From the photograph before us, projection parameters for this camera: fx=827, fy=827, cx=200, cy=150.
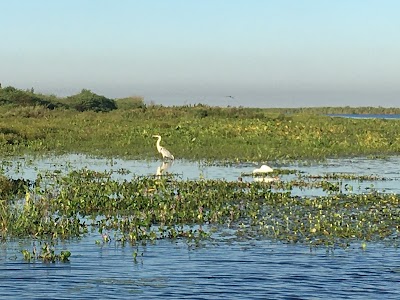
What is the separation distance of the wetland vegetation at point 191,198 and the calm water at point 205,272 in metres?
0.50

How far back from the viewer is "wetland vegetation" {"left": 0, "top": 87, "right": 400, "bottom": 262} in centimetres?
1462

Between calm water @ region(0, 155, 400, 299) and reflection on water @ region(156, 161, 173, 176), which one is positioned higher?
reflection on water @ region(156, 161, 173, 176)

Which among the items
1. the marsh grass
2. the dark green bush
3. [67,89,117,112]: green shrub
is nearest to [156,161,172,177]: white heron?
the marsh grass

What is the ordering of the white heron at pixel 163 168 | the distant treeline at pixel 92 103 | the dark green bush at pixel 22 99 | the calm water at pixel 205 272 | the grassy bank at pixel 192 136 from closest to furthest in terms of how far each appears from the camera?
the calm water at pixel 205 272 → the white heron at pixel 163 168 → the grassy bank at pixel 192 136 → the distant treeline at pixel 92 103 → the dark green bush at pixel 22 99

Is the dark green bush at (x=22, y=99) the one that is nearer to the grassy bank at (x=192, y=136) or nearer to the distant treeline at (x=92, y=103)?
the distant treeline at (x=92, y=103)

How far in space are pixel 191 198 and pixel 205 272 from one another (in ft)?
20.9

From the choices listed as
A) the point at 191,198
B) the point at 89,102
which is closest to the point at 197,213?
the point at 191,198

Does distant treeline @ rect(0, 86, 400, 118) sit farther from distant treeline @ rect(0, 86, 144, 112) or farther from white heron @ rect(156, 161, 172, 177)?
white heron @ rect(156, 161, 172, 177)

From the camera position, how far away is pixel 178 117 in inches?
1911

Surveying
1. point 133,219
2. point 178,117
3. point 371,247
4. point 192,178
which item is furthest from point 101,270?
point 178,117

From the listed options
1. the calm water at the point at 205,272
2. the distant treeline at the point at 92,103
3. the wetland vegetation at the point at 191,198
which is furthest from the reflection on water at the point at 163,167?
the distant treeline at the point at 92,103

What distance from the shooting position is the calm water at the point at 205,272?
35.3ft

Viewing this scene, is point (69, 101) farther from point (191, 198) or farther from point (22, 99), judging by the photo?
point (191, 198)

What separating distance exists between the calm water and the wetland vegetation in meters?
0.50
